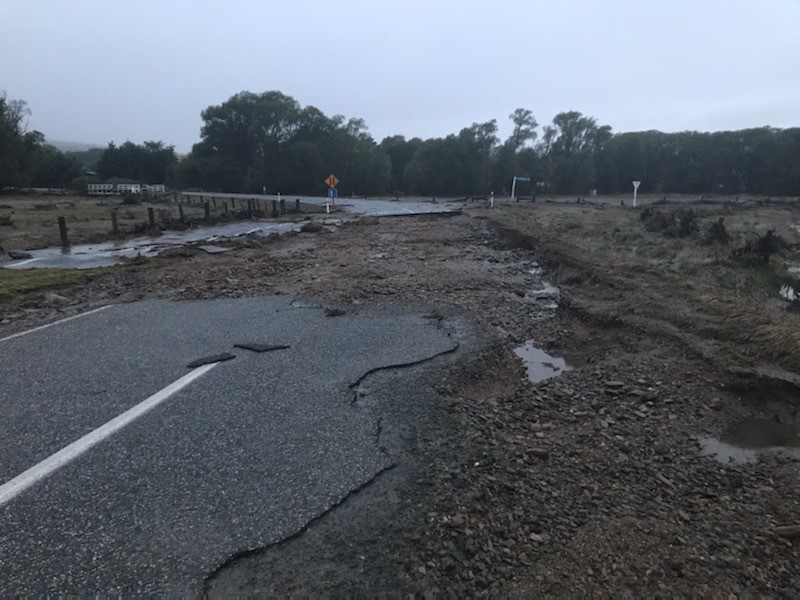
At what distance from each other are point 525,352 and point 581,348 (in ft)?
2.76

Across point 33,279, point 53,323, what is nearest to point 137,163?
point 33,279

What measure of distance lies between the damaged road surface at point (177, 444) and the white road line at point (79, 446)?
0.08ft

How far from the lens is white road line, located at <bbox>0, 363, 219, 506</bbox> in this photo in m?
3.31

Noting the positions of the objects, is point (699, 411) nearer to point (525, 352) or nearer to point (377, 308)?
point (525, 352)

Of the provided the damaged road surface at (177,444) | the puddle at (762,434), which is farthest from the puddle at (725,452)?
the damaged road surface at (177,444)

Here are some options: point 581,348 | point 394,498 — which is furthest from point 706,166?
point 394,498

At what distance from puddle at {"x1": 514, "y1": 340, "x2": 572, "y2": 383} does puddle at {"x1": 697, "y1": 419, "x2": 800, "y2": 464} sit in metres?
1.90

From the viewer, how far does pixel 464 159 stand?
252 ft

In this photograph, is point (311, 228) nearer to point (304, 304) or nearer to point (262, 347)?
point (304, 304)

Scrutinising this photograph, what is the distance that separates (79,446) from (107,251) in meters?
14.9

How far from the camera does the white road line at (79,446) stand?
331 cm

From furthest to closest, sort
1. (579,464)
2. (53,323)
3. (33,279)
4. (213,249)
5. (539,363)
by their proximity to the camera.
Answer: (213,249), (33,279), (53,323), (539,363), (579,464)

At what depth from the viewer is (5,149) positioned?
53875mm

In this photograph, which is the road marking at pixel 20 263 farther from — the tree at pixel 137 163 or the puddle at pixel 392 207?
the tree at pixel 137 163
